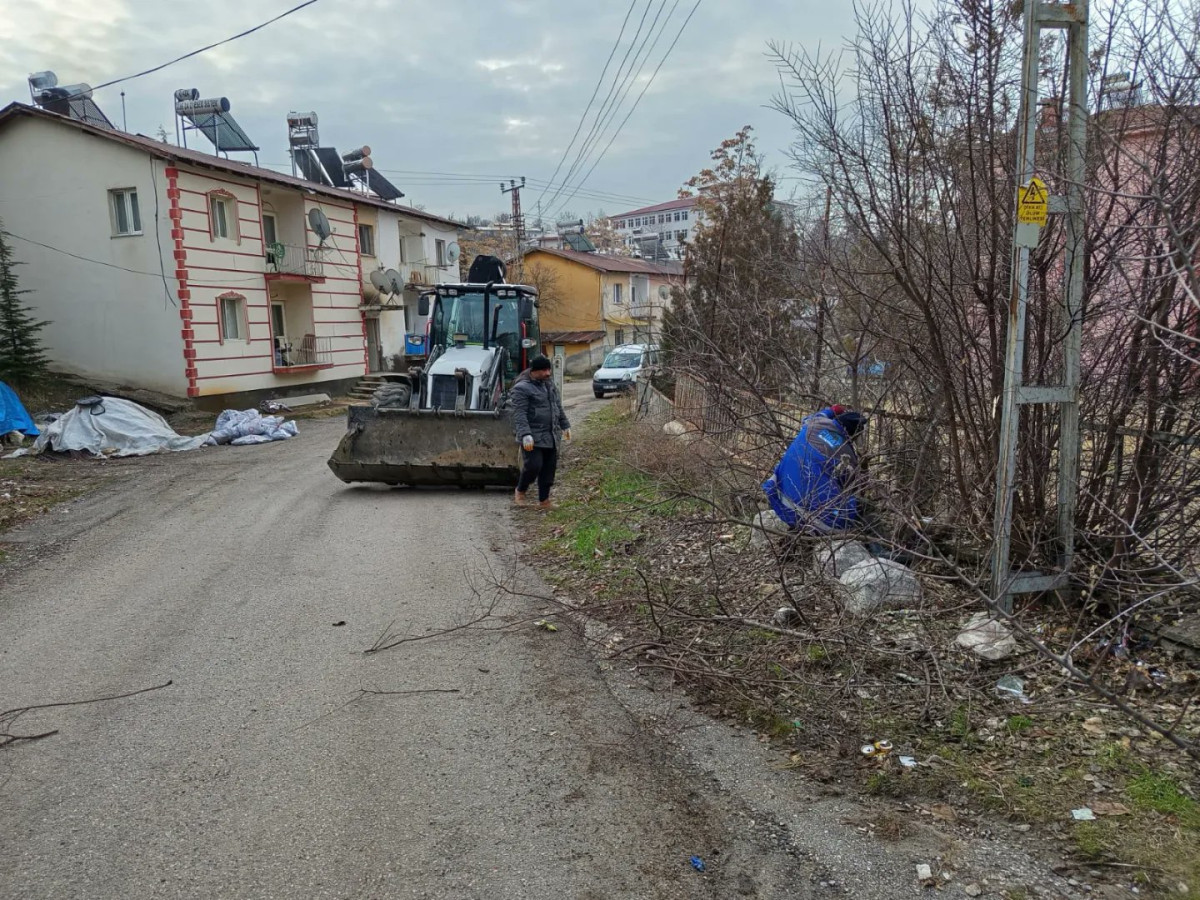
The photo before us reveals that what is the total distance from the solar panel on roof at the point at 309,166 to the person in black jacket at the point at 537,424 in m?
24.9

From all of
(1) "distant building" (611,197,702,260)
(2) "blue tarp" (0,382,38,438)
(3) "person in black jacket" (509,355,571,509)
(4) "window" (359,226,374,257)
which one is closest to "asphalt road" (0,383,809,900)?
(3) "person in black jacket" (509,355,571,509)

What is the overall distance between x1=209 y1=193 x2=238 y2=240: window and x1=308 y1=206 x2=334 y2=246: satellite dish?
9.17 ft

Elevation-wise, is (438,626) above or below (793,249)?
below

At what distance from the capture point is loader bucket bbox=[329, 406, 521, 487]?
33.3 feet

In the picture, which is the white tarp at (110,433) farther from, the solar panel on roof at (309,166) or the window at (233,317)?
the solar panel on roof at (309,166)

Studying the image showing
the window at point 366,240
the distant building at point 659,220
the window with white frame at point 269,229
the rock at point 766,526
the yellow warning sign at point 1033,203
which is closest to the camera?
the yellow warning sign at point 1033,203

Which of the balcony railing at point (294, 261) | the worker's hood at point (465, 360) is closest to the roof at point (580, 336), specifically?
the balcony railing at point (294, 261)

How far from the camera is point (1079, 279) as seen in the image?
4.35m

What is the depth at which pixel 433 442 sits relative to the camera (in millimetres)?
10203

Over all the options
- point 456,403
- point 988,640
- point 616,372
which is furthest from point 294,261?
point 988,640

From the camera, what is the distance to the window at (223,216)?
22.4 m

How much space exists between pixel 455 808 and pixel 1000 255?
4.09 metres

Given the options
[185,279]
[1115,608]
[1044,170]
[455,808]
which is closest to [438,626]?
[455,808]

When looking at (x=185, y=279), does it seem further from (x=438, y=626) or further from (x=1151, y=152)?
(x=1151, y=152)
